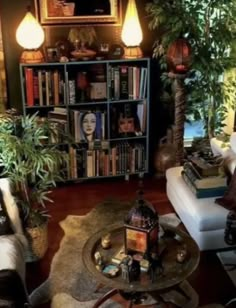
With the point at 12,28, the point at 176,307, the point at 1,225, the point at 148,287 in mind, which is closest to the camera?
the point at 148,287

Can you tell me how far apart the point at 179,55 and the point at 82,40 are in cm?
96

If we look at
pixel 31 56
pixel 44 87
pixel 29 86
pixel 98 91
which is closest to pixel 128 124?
pixel 98 91

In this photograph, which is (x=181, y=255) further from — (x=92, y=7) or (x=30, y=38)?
(x=92, y=7)

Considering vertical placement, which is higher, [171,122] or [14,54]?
[14,54]

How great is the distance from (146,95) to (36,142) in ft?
5.08

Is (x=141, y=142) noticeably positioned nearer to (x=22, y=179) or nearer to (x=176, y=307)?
(x=22, y=179)

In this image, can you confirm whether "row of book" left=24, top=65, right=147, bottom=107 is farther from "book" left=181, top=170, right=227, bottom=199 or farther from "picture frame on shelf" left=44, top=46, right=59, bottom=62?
"book" left=181, top=170, right=227, bottom=199

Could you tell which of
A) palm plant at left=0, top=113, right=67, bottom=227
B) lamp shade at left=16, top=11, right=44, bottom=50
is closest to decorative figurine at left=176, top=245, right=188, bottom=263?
palm plant at left=0, top=113, right=67, bottom=227

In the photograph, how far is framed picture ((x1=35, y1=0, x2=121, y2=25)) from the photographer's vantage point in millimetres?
4125

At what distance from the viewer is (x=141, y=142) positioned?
4.60m

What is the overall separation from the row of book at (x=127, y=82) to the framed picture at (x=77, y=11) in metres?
0.48

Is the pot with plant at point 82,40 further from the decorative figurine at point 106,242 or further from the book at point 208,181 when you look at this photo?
the decorative figurine at point 106,242

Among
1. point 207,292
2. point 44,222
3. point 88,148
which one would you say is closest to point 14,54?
point 88,148

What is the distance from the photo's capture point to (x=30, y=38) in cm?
391
